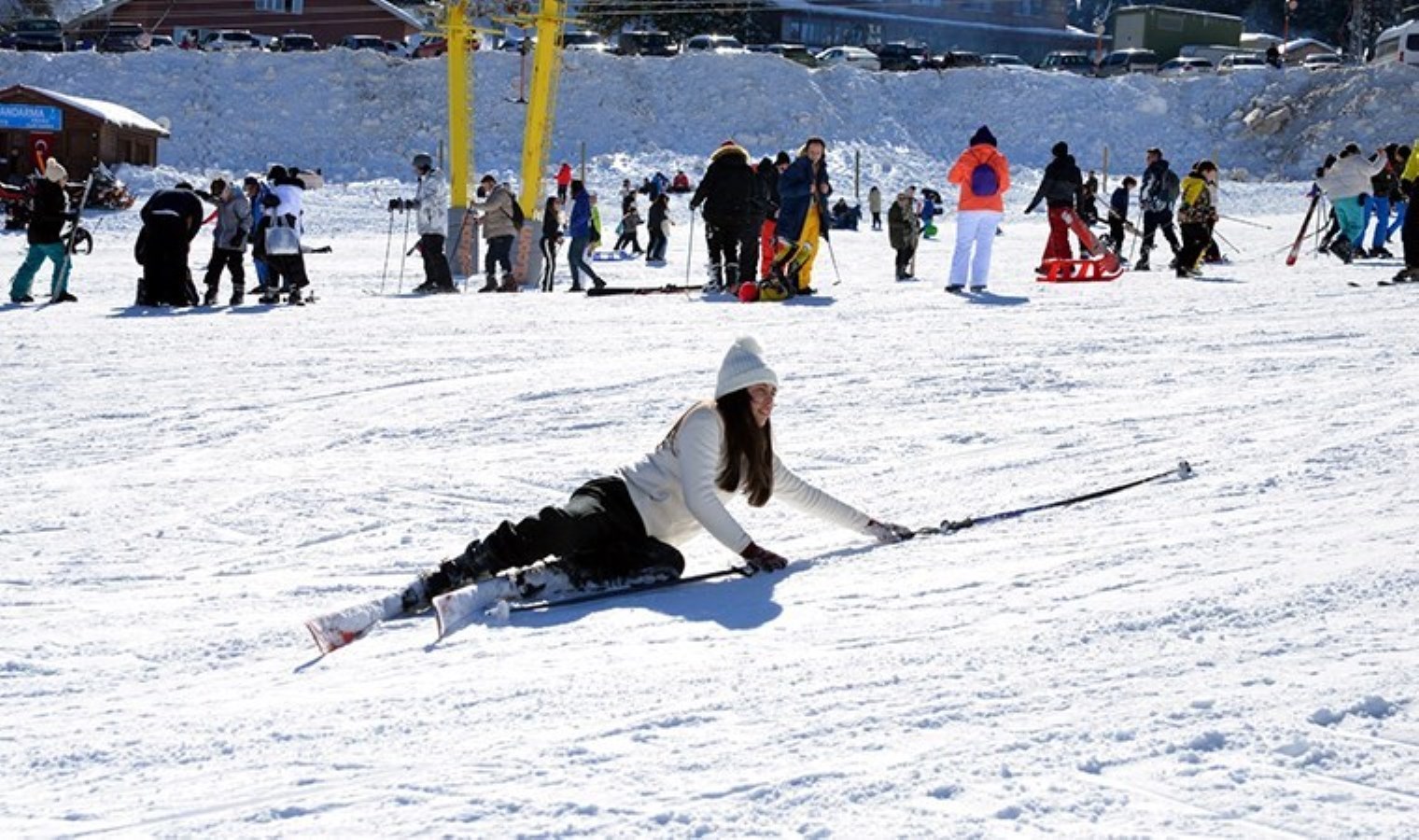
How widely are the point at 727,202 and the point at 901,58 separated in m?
41.3

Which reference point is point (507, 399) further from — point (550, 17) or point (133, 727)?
point (550, 17)

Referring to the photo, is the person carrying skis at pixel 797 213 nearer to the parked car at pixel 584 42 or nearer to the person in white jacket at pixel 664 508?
the person in white jacket at pixel 664 508

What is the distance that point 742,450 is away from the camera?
5402 mm

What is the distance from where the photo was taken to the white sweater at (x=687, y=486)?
5371 mm

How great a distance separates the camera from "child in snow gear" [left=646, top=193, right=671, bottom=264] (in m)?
23.6

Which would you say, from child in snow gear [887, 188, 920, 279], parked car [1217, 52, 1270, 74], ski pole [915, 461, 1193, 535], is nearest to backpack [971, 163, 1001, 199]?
child in snow gear [887, 188, 920, 279]

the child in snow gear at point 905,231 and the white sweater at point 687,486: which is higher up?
the child in snow gear at point 905,231

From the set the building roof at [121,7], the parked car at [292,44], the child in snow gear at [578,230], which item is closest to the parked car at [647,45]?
the building roof at [121,7]

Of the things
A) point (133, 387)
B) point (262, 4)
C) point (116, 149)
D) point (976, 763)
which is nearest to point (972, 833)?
point (976, 763)

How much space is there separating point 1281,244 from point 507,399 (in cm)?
1597

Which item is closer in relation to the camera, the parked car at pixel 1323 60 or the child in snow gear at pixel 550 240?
the child in snow gear at pixel 550 240

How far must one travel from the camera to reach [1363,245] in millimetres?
19719

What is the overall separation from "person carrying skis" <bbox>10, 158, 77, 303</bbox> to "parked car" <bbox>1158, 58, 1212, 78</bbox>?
42.1 meters

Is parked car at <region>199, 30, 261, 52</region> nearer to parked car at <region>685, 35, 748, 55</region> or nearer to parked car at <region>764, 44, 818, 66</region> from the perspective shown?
parked car at <region>685, 35, 748, 55</region>
